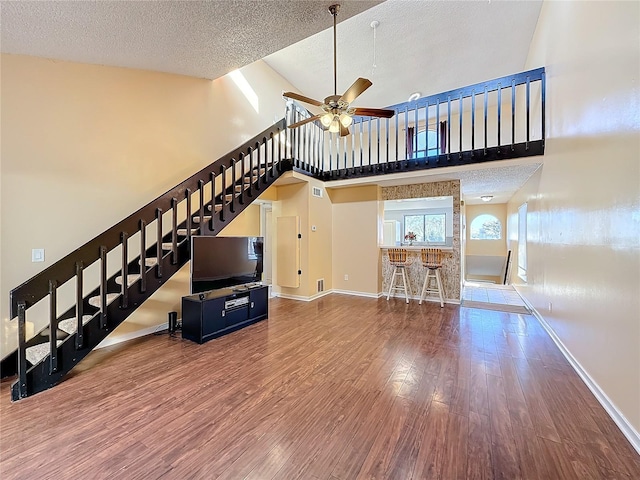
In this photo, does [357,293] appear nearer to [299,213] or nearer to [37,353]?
[299,213]

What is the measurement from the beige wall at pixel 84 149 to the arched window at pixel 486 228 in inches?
352

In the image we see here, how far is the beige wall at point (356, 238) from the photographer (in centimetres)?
608

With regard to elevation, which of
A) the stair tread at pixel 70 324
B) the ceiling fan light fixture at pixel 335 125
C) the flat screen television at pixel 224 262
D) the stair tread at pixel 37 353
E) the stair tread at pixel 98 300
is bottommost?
the stair tread at pixel 37 353

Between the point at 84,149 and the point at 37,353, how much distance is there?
2177 millimetres

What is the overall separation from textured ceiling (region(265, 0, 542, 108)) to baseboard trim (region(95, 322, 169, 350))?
18.5 ft

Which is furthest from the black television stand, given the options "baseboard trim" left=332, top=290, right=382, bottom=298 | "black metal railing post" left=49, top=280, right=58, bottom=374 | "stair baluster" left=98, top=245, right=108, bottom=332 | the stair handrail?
"baseboard trim" left=332, top=290, right=382, bottom=298

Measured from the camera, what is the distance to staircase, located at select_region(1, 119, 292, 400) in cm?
235

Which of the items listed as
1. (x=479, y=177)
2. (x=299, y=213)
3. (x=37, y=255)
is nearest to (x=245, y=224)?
(x=299, y=213)

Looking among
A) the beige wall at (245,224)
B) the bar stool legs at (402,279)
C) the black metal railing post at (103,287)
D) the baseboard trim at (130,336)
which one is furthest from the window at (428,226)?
the black metal railing post at (103,287)

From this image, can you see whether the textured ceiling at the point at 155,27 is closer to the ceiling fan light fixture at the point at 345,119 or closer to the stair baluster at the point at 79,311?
the ceiling fan light fixture at the point at 345,119

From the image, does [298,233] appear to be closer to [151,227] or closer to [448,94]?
[151,227]

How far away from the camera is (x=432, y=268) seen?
5.38 m

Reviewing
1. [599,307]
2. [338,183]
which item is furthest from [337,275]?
[599,307]

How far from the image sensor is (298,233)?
225 inches
